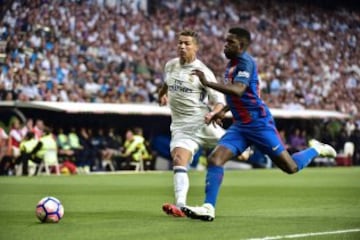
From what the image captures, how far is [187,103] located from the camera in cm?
1166

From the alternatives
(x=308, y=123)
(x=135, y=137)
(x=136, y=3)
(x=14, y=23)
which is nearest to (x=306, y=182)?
(x=135, y=137)

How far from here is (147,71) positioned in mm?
34000

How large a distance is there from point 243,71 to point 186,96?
1.74m

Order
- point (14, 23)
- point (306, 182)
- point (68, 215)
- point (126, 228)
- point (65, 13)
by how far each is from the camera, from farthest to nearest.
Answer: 1. point (65, 13)
2. point (14, 23)
3. point (306, 182)
4. point (68, 215)
5. point (126, 228)

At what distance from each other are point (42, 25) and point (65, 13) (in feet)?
7.09

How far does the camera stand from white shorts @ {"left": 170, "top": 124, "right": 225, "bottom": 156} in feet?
38.0

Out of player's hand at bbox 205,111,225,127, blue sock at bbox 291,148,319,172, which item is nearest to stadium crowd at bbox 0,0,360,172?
player's hand at bbox 205,111,225,127

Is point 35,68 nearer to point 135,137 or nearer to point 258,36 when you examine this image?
point 135,137

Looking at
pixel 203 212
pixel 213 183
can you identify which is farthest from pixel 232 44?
pixel 203 212

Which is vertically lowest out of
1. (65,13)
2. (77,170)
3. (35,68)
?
(77,170)

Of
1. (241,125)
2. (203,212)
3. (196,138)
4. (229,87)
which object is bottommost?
(203,212)

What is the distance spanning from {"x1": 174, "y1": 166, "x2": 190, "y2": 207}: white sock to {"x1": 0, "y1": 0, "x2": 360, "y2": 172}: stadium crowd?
55.2 ft

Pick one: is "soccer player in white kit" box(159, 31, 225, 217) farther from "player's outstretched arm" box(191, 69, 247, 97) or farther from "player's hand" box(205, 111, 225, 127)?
"player's outstretched arm" box(191, 69, 247, 97)

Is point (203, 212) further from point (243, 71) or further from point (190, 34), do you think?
point (190, 34)
